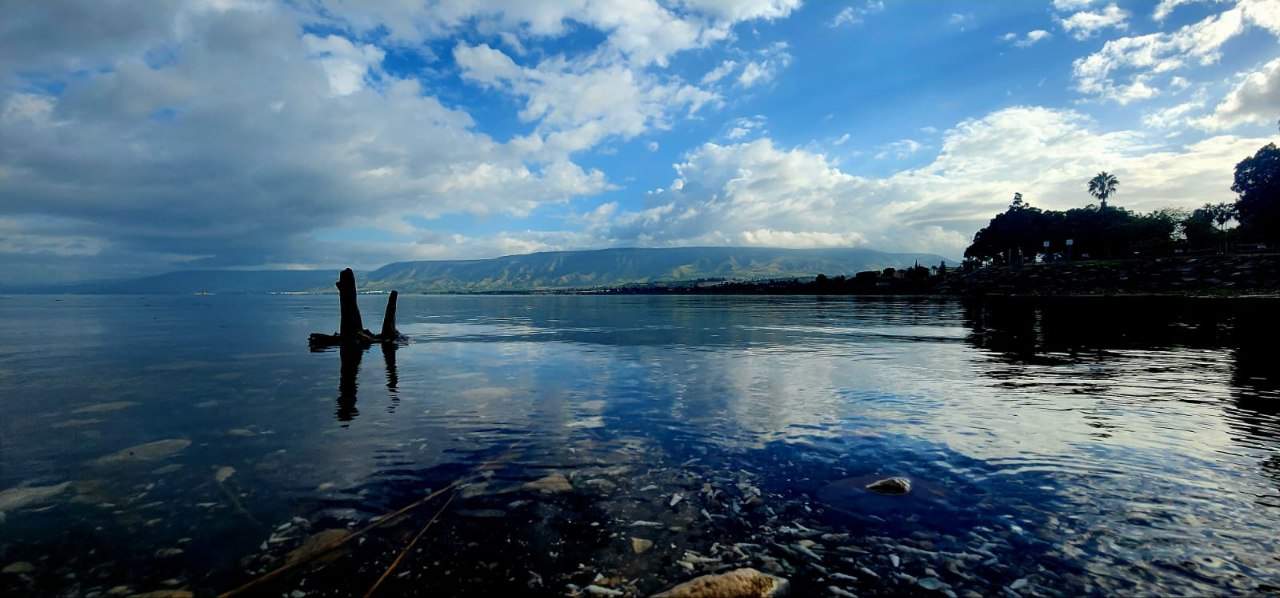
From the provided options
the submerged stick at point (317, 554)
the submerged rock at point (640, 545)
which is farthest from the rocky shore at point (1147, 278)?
the submerged stick at point (317, 554)

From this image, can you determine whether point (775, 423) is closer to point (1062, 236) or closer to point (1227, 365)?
point (1227, 365)

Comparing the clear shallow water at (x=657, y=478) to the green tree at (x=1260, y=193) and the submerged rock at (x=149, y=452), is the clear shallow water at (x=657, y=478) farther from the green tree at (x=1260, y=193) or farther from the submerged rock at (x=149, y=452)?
the green tree at (x=1260, y=193)

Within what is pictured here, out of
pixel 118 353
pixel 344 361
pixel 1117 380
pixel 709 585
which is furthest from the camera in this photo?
pixel 118 353

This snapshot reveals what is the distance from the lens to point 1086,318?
67.6 m

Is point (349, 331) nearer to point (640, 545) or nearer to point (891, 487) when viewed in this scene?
point (640, 545)

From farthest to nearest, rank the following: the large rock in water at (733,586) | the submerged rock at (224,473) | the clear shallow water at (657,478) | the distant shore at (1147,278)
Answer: the distant shore at (1147,278) < the submerged rock at (224,473) < the clear shallow water at (657,478) < the large rock in water at (733,586)

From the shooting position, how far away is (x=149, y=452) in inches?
602

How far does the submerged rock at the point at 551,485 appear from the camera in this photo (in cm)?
1205

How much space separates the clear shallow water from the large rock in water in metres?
0.46

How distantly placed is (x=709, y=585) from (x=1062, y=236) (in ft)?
797

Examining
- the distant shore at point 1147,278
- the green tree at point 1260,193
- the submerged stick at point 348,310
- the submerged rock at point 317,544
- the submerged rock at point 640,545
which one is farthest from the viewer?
the green tree at point 1260,193

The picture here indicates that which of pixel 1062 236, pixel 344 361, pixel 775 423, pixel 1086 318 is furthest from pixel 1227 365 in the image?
pixel 1062 236

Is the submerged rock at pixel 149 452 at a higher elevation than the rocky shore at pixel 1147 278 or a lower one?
lower

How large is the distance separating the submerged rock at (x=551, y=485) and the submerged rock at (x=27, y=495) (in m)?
10.4
